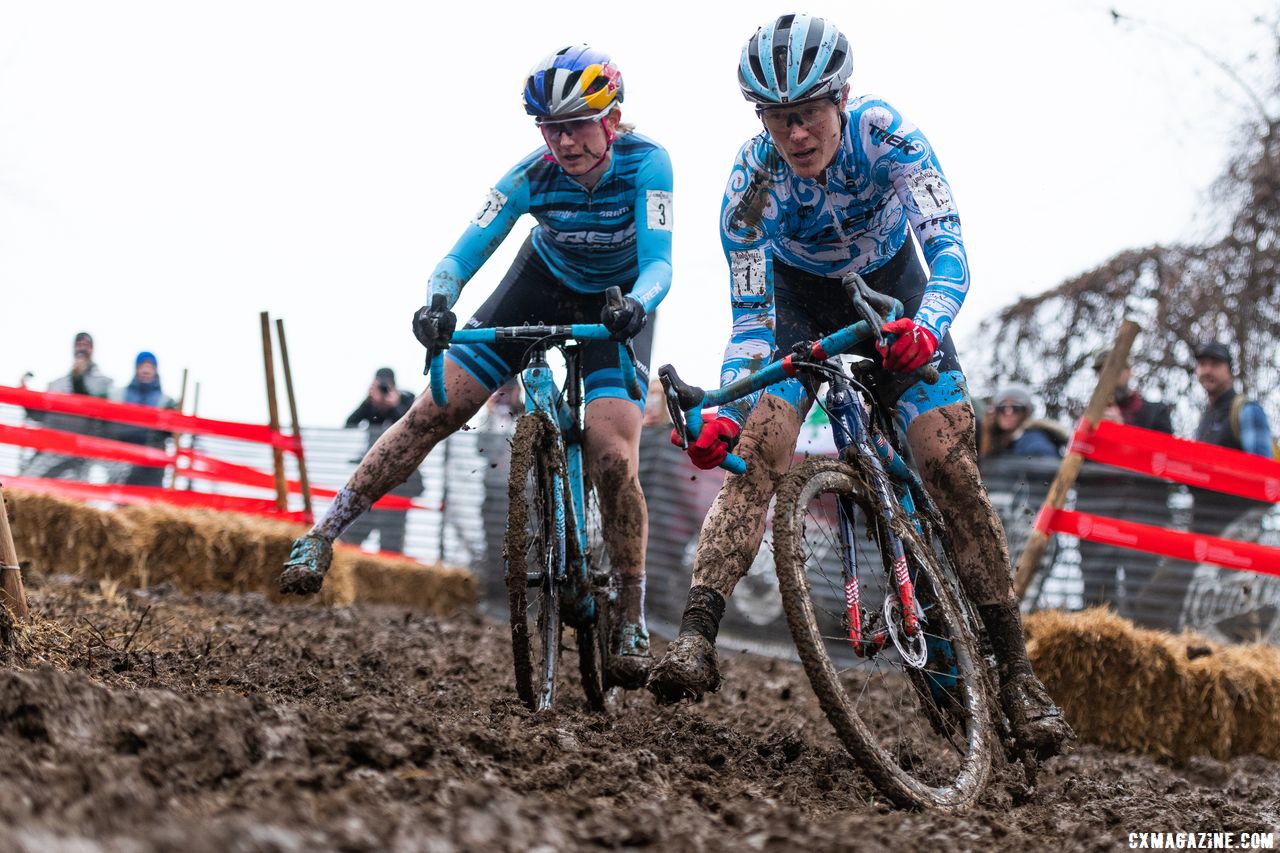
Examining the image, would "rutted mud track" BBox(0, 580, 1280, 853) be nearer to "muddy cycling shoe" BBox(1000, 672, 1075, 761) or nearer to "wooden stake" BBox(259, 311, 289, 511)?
"muddy cycling shoe" BBox(1000, 672, 1075, 761)

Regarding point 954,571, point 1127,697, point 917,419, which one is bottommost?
point 1127,697

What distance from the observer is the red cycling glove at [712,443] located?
3900 millimetres

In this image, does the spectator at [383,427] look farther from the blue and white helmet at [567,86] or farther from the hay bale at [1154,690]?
the blue and white helmet at [567,86]

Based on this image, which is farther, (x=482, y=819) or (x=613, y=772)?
(x=613, y=772)

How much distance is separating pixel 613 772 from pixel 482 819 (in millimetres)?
1138

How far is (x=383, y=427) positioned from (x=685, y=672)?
9.73 meters

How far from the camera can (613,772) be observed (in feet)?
11.2

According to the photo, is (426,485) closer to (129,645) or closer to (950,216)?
(129,645)

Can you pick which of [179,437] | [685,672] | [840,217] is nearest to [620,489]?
[840,217]

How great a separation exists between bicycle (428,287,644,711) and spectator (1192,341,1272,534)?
15.7 feet

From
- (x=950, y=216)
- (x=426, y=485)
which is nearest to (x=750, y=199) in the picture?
(x=950, y=216)

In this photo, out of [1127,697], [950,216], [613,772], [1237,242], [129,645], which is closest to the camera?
[613,772]

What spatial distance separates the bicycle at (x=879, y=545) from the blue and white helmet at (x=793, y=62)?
0.72 metres

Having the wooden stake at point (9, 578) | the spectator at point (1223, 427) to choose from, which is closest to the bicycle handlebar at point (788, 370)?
the wooden stake at point (9, 578)
